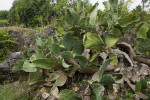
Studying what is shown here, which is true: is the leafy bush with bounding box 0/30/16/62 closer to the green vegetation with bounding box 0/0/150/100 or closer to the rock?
the rock

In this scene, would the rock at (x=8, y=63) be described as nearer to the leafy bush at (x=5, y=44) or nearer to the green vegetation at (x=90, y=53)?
the leafy bush at (x=5, y=44)

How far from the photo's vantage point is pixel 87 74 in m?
1.67

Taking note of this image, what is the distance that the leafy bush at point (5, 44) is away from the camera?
13.7 feet

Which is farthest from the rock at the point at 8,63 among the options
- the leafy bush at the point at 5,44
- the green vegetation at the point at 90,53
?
the green vegetation at the point at 90,53

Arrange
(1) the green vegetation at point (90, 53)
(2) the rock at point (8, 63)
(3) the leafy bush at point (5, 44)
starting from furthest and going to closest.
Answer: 1. (3) the leafy bush at point (5, 44)
2. (2) the rock at point (8, 63)
3. (1) the green vegetation at point (90, 53)

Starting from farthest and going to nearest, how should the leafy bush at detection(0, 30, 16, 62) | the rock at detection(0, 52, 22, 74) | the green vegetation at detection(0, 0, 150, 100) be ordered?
1. the leafy bush at detection(0, 30, 16, 62)
2. the rock at detection(0, 52, 22, 74)
3. the green vegetation at detection(0, 0, 150, 100)

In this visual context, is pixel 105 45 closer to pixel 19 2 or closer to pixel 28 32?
pixel 28 32

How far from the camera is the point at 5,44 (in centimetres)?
443

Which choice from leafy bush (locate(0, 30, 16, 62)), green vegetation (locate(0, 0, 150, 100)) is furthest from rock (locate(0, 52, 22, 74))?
green vegetation (locate(0, 0, 150, 100))

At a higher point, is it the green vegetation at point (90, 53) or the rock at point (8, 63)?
the green vegetation at point (90, 53)

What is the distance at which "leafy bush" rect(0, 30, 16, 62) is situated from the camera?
4.16m

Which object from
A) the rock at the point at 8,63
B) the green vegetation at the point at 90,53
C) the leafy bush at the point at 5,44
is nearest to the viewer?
the green vegetation at the point at 90,53

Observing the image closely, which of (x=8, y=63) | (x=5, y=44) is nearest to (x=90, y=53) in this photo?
(x=8, y=63)

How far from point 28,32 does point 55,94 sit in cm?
426
